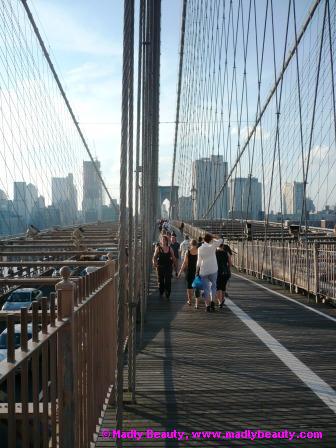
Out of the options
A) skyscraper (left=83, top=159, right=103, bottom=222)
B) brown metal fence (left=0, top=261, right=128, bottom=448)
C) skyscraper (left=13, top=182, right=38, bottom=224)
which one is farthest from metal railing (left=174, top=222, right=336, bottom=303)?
skyscraper (left=83, top=159, right=103, bottom=222)

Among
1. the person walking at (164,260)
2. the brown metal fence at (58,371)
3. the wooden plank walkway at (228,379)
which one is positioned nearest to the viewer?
the brown metal fence at (58,371)

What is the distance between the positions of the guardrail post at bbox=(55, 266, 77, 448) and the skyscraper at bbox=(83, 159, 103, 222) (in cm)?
4364

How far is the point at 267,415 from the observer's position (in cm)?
353

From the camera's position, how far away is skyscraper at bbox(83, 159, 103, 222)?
47.1 metres

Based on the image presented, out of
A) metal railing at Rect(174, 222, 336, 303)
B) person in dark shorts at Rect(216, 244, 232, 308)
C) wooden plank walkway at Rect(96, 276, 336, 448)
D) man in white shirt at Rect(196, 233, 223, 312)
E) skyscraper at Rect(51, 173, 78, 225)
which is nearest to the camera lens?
wooden plank walkway at Rect(96, 276, 336, 448)

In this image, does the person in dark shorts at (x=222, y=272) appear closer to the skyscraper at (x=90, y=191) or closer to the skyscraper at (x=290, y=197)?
the skyscraper at (x=290, y=197)

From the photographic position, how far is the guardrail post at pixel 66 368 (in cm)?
207

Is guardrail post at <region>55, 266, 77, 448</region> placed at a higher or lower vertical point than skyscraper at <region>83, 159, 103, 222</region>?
lower

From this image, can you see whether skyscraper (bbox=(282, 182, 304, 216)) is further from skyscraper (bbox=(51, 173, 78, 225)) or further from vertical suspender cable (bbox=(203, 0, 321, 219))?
skyscraper (bbox=(51, 173, 78, 225))

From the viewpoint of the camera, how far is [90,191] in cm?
4825

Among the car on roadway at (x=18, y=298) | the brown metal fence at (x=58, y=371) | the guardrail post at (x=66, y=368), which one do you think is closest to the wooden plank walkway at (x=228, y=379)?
the brown metal fence at (x=58, y=371)

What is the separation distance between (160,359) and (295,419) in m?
1.89

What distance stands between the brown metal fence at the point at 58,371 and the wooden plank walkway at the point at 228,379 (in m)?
0.56

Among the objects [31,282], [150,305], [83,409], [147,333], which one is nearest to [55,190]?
[150,305]
